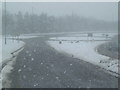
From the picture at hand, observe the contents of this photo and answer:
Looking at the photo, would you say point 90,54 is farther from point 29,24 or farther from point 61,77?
point 29,24

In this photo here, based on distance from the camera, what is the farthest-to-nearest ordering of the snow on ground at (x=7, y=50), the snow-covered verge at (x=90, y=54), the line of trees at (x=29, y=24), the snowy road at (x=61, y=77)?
the line of trees at (x=29, y=24) → the snow on ground at (x=7, y=50) → the snow-covered verge at (x=90, y=54) → the snowy road at (x=61, y=77)

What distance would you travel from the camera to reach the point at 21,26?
98688mm

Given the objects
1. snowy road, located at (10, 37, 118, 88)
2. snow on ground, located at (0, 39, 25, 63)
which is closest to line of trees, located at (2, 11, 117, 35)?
snow on ground, located at (0, 39, 25, 63)

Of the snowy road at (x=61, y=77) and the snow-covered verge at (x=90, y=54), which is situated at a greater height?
the snow-covered verge at (x=90, y=54)

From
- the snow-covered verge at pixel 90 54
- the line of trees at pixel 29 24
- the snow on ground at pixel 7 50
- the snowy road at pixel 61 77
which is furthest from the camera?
the line of trees at pixel 29 24

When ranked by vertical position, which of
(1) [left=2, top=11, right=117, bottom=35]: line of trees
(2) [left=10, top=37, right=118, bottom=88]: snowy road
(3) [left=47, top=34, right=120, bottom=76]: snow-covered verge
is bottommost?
(2) [left=10, top=37, right=118, bottom=88]: snowy road

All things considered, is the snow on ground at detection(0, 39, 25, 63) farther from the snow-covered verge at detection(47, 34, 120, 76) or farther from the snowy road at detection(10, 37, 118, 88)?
the snow-covered verge at detection(47, 34, 120, 76)

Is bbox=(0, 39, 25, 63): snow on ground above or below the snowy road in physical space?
above

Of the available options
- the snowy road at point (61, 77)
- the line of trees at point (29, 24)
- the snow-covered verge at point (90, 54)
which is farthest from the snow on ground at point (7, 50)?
the line of trees at point (29, 24)

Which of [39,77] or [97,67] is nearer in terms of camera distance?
[39,77]

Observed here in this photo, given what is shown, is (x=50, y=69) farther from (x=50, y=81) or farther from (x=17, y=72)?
(x=50, y=81)

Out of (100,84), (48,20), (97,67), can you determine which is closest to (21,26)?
(48,20)

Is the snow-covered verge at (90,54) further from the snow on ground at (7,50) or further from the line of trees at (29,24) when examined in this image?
the line of trees at (29,24)

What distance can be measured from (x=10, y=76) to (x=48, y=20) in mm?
94158
